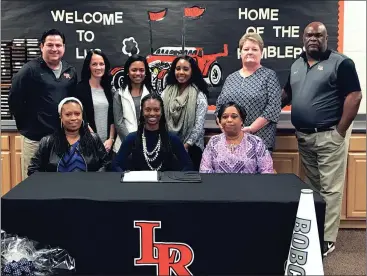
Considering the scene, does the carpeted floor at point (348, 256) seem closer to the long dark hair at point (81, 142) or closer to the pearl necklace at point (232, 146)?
the pearl necklace at point (232, 146)

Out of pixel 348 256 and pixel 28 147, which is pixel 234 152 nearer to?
pixel 348 256

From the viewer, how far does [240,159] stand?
Answer: 261 centimetres

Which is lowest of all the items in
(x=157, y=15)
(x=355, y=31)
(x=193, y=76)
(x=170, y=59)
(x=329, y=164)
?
(x=329, y=164)

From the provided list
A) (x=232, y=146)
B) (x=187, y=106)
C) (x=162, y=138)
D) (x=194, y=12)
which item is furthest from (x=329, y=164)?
(x=194, y=12)

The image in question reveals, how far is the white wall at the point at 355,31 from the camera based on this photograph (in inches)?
162

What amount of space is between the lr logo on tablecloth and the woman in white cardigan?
1.28m

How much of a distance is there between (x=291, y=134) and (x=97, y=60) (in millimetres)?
1382

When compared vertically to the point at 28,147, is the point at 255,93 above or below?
above

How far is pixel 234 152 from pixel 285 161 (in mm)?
1082

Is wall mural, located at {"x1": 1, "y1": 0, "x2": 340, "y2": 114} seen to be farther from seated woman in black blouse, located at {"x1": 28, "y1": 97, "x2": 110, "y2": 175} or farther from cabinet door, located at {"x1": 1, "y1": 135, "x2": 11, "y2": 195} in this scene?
seated woman in black blouse, located at {"x1": 28, "y1": 97, "x2": 110, "y2": 175}

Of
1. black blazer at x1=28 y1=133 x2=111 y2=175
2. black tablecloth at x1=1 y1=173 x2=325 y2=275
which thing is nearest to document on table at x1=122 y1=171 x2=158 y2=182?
black tablecloth at x1=1 y1=173 x2=325 y2=275

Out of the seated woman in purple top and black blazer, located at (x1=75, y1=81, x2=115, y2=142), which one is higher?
black blazer, located at (x1=75, y1=81, x2=115, y2=142)

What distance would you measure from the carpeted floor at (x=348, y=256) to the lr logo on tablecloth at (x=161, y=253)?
43.4 inches

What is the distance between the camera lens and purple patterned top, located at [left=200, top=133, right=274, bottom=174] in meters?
2.61
